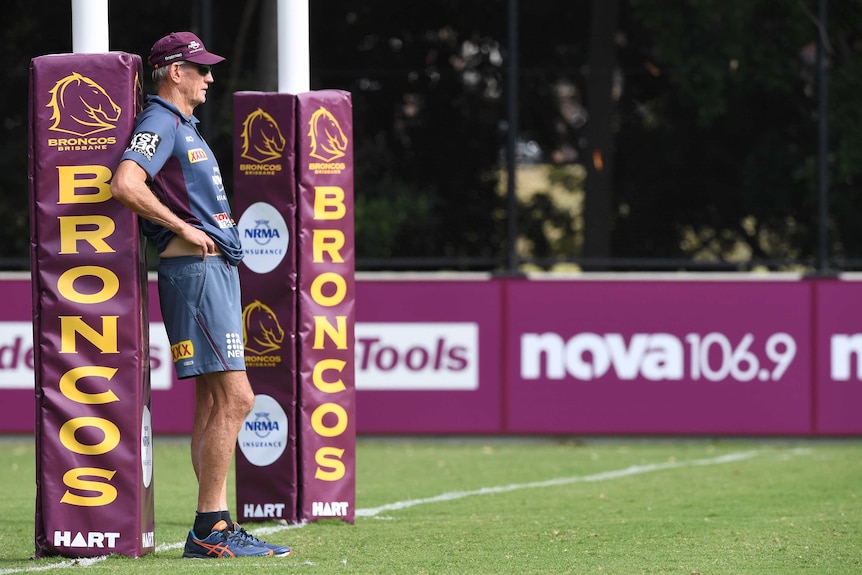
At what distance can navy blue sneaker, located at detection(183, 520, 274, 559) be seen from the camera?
588cm

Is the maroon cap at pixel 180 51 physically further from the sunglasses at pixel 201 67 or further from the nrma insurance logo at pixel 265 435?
the nrma insurance logo at pixel 265 435

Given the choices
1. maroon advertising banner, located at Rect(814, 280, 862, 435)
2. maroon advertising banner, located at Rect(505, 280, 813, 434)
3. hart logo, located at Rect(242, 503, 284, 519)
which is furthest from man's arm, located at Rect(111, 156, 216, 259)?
maroon advertising banner, located at Rect(814, 280, 862, 435)

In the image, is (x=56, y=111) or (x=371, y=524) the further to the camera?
(x=371, y=524)

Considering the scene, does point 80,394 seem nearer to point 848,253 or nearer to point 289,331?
point 289,331

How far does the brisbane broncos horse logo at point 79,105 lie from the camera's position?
5.89m

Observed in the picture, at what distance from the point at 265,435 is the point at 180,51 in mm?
2109

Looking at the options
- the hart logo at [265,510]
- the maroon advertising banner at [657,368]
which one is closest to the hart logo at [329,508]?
the hart logo at [265,510]

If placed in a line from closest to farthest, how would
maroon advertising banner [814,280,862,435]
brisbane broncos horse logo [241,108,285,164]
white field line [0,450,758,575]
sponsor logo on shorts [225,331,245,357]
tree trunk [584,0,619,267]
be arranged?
1. white field line [0,450,758,575]
2. sponsor logo on shorts [225,331,245,357]
3. brisbane broncos horse logo [241,108,285,164]
4. maroon advertising banner [814,280,862,435]
5. tree trunk [584,0,619,267]

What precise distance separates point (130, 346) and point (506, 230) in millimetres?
6902

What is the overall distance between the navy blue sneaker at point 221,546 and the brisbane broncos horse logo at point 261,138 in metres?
2.02

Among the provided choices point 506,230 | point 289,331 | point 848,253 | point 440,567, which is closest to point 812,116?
point 848,253

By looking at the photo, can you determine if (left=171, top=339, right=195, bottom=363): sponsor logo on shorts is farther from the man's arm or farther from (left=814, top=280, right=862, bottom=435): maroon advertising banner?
(left=814, top=280, right=862, bottom=435): maroon advertising banner

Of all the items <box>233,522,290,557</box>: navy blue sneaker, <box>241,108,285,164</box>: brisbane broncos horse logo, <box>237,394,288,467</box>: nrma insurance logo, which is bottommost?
<box>233,522,290,557</box>: navy blue sneaker

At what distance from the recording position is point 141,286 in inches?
234
